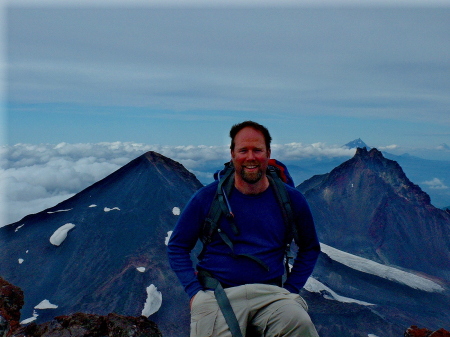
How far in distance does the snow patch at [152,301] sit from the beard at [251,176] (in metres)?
10.1

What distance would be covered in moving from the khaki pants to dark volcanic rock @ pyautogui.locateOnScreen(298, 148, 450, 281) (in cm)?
2902

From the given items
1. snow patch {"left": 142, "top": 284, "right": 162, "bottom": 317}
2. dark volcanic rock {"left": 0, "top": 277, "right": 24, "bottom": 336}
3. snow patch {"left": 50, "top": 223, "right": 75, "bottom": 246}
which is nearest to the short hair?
dark volcanic rock {"left": 0, "top": 277, "right": 24, "bottom": 336}

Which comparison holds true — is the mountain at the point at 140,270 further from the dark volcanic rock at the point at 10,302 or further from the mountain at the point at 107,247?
the dark volcanic rock at the point at 10,302

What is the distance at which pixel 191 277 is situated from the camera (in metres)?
5.77

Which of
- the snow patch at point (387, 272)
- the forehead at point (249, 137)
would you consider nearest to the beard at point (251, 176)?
the forehead at point (249, 137)

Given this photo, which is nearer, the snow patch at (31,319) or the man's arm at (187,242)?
the man's arm at (187,242)

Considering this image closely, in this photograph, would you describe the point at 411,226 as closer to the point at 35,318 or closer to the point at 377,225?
the point at 377,225

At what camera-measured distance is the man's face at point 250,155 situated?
18.2 ft

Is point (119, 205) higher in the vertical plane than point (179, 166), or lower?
lower

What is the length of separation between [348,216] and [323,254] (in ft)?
44.1

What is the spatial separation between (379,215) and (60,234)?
26.8m

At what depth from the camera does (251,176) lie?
5.57 m

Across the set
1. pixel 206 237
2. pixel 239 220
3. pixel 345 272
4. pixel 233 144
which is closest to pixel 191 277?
pixel 206 237

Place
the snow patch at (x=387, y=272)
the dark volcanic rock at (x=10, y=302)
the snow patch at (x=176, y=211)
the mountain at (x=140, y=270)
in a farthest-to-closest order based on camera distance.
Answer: the snow patch at (x=387, y=272) → the snow patch at (x=176, y=211) → the mountain at (x=140, y=270) → the dark volcanic rock at (x=10, y=302)
